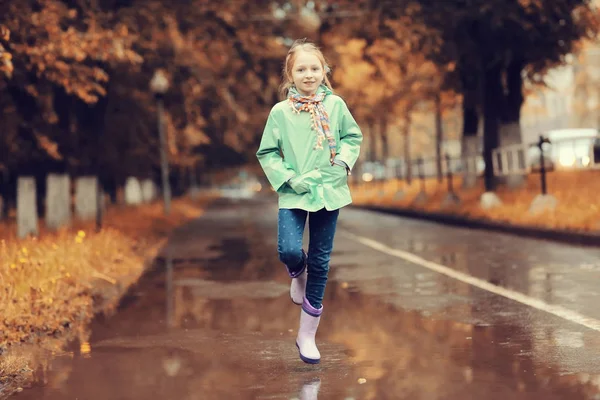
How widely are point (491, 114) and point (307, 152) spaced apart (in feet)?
69.9

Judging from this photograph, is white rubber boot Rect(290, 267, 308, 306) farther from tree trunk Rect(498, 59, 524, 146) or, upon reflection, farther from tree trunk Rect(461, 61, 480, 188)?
tree trunk Rect(461, 61, 480, 188)

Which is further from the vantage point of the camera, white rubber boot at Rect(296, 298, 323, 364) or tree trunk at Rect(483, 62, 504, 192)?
tree trunk at Rect(483, 62, 504, 192)

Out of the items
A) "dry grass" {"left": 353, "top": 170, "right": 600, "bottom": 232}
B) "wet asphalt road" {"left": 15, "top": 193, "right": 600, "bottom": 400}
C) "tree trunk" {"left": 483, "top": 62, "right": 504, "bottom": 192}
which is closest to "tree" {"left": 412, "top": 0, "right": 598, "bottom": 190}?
"tree trunk" {"left": 483, "top": 62, "right": 504, "bottom": 192}

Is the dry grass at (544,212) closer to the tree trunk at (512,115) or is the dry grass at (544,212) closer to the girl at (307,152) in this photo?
the tree trunk at (512,115)

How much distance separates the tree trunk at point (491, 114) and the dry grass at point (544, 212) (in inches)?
21.1

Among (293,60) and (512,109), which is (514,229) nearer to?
(512,109)

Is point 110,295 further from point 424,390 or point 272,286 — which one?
point 424,390

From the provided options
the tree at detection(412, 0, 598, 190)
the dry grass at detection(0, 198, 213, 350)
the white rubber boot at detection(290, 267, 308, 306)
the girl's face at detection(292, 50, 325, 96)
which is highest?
the tree at detection(412, 0, 598, 190)

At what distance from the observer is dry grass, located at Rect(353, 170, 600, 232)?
63.2 feet

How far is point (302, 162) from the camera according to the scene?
7.09 m

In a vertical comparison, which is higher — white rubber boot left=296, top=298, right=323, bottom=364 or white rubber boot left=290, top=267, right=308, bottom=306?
white rubber boot left=290, top=267, right=308, bottom=306

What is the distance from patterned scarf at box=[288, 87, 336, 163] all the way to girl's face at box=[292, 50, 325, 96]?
6 cm

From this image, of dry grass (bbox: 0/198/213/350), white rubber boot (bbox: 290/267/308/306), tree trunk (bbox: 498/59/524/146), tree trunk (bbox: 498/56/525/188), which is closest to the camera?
white rubber boot (bbox: 290/267/308/306)

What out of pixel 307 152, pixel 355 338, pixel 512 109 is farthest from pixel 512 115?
pixel 307 152
